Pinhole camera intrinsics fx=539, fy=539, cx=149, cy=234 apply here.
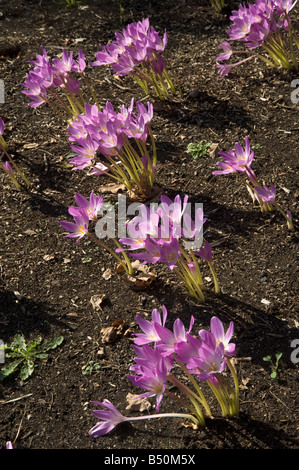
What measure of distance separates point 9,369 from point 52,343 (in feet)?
0.77

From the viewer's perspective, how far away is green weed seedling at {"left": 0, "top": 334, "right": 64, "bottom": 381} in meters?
2.58

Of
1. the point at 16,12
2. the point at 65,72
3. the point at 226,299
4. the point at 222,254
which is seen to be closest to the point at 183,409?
the point at 226,299

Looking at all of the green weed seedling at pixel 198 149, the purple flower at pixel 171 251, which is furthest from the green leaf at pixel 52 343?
the green weed seedling at pixel 198 149

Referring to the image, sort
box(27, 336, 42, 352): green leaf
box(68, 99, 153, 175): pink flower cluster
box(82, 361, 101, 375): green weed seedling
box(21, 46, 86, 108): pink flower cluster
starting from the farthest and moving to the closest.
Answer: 1. box(21, 46, 86, 108): pink flower cluster
2. box(68, 99, 153, 175): pink flower cluster
3. box(27, 336, 42, 352): green leaf
4. box(82, 361, 101, 375): green weed seedling

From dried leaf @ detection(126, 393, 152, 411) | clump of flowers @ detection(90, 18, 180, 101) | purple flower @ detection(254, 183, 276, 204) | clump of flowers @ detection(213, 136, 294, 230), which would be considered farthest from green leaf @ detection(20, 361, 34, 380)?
clump of flowers @ detection(90, 18, 180, 101)

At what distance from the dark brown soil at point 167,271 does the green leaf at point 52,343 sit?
35 mm

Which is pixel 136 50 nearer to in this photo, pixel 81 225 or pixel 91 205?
pixel 91 205

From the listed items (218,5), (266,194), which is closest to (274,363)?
(266,194)

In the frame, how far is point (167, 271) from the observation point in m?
2.94

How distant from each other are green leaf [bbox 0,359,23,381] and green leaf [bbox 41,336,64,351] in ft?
0.42

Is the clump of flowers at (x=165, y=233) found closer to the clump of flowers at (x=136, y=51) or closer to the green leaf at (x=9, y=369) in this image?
the green leaf at (x=9, y=369)

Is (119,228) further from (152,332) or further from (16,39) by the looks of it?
(16,39)

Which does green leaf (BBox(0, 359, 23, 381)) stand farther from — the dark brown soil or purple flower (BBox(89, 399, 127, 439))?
purple flower (BBox(89, 399, 127, 439))

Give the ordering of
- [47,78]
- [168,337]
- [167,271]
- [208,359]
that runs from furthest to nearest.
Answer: [47,78], [167,271], [168,337], [208,359]
